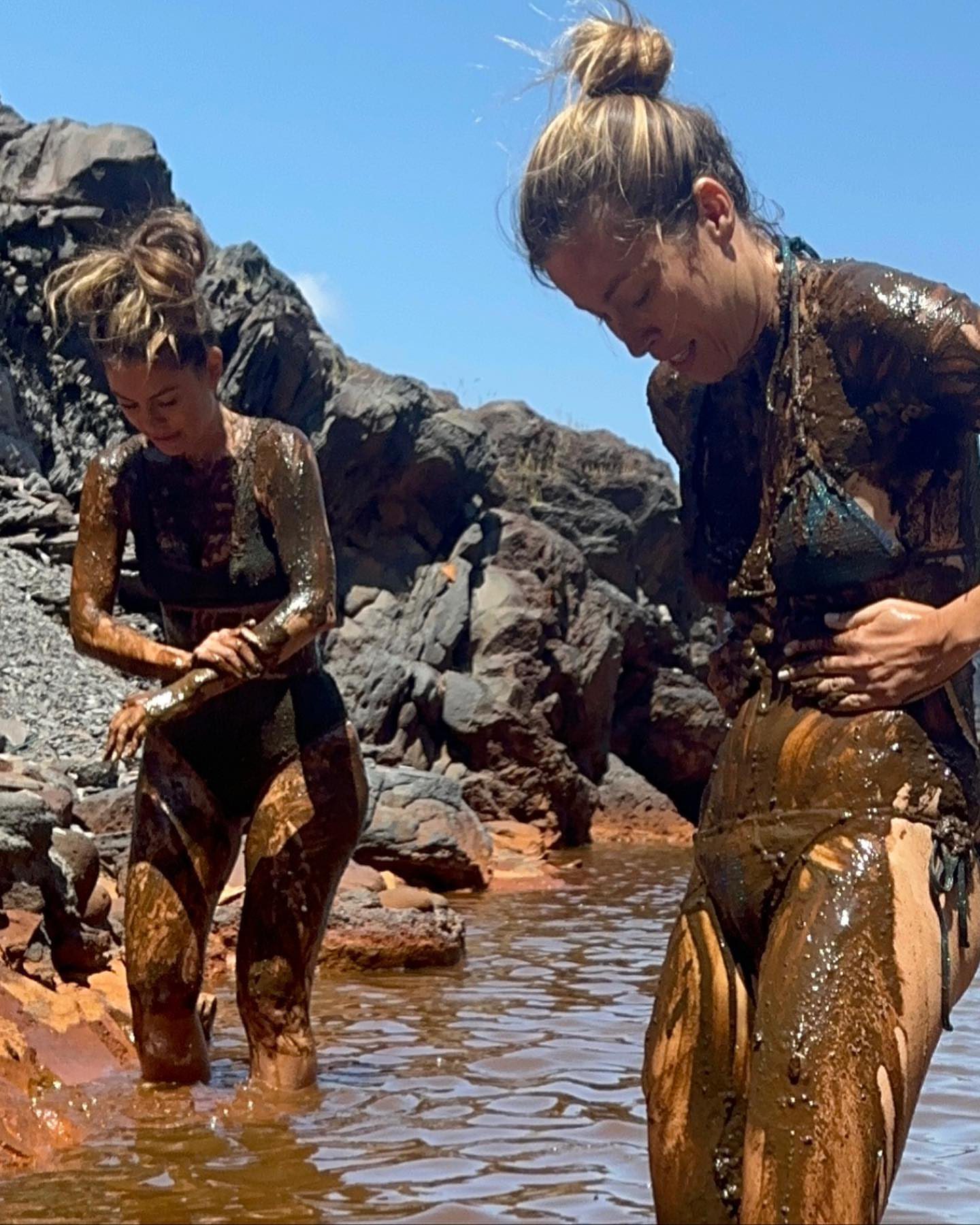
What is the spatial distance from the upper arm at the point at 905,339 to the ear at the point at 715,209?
18 cm

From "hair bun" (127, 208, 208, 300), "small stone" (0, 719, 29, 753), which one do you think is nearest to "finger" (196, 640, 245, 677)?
"hair bun" (127, 208, 208, 300)

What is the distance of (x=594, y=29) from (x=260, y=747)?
229 cm

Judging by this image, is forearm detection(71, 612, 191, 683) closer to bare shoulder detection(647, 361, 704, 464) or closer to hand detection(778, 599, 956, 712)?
bare shoulder detection(647, 361, 704, 464)

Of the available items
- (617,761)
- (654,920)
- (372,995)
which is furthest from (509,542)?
(372,995)

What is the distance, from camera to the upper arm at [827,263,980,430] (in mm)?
2430

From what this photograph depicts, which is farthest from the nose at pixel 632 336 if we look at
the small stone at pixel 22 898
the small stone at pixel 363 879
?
the small stone at pixel 363 879

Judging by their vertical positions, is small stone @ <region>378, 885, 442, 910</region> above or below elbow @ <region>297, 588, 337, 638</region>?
below

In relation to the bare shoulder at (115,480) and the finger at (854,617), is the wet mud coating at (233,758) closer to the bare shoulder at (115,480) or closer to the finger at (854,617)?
the bare shoulder at (115,480)

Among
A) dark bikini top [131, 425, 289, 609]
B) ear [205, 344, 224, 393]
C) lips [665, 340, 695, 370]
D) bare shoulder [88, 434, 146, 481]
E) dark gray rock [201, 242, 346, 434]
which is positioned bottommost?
dark bikini top [131, 425, 289, 609]

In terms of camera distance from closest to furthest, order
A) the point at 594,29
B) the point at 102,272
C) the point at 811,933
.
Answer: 1. the point at 811,933
2. the point at 594,29
3. the point at 102,272

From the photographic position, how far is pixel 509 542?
19.6 metres

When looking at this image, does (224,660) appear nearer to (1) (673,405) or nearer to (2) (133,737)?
(2) (133,737)

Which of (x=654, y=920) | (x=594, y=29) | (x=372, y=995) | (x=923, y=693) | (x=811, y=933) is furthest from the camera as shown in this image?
(x=654, y=920)

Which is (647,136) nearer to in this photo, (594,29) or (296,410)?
(594,29)
